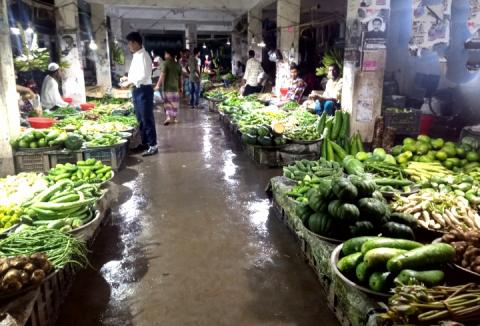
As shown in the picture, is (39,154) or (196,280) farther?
(39,154)

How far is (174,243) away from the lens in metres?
4.16

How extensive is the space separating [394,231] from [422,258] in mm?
561

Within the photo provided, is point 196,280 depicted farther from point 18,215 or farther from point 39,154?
point 39,154

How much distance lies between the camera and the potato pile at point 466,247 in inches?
97.7

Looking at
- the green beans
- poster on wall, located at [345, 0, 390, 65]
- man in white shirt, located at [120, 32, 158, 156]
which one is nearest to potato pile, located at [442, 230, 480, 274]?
the green beans

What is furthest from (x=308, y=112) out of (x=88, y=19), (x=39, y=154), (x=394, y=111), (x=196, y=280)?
(x=88, y=19)

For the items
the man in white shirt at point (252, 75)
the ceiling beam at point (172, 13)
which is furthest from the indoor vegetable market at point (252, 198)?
the ceiling beam at point (172, 13)

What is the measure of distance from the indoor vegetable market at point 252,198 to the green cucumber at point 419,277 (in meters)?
0.01

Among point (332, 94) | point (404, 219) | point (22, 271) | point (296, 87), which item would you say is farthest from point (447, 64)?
point (22, 271)

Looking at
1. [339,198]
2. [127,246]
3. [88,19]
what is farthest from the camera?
[88,19]

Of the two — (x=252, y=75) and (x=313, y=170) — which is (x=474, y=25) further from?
(x=252, y=75)

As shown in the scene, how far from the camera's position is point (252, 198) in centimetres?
550

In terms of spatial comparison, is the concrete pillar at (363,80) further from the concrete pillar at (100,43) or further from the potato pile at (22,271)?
the concrete pillar at (100,43)

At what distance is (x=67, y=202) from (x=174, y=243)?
113 cm
